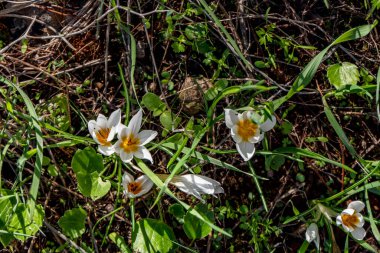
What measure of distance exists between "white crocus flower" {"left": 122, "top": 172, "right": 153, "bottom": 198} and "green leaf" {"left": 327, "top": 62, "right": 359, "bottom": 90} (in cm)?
78

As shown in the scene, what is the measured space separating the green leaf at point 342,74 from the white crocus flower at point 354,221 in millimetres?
433

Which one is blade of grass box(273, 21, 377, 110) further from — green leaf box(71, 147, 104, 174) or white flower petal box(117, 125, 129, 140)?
green leaf box(71, 147, 104, 174)

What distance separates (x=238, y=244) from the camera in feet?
6.77

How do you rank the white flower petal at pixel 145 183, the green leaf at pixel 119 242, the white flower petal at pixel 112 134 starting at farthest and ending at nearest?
1. the green leaf at pixel 119 242
2. the white flower petal at pixel 145 183
3. the white flower petal at pixel 112 134

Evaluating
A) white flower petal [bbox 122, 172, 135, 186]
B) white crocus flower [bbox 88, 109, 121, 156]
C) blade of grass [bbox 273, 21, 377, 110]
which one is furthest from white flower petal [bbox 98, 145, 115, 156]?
blade of grass [bbox 273, 21, 377, 110]

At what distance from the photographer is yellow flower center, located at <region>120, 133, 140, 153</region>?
1.77 metres

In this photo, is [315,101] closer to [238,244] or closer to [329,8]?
[329,8]

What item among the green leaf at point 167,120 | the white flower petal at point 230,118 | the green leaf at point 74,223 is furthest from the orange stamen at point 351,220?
the green leaf at point 74,223

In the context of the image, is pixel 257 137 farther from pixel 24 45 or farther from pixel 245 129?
pixel 24 45

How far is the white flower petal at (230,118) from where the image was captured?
1772mm

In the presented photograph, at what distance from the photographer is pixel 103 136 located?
1782 millimetres

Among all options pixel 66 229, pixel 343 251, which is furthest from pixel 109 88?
pixel 343 251

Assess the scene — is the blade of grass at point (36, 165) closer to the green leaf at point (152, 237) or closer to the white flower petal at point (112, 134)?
the white flower petal at point (112, 134)

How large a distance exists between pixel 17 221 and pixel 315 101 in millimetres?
1178
